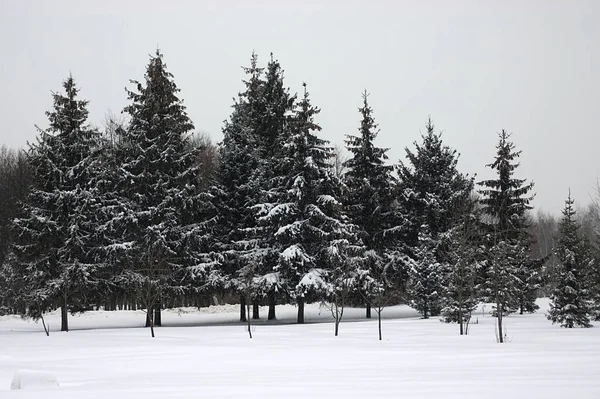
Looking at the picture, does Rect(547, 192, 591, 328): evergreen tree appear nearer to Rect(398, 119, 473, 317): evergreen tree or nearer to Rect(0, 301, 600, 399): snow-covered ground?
Rect(0, 301, 600, 399): snow-covered ground

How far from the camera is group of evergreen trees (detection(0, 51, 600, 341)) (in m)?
36.7

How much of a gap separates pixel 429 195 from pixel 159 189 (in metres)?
19.8

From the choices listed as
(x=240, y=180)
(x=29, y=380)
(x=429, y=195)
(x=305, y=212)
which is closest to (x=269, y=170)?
(x=240, y=180)

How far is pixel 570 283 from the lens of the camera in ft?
101

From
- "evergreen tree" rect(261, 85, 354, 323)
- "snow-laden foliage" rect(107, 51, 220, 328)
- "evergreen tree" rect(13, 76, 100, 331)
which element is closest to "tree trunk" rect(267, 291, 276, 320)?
"evergreen tree" rect(261, 85, 354, 323)

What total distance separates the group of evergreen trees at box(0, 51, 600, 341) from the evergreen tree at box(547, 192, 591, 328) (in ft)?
0.46

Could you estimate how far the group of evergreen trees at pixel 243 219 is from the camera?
120 feet

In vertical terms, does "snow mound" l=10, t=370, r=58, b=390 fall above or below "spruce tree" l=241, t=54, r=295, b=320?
below

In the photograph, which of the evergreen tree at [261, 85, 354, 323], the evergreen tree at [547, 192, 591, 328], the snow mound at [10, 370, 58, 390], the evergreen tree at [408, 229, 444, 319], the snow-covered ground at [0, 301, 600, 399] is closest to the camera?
the snow-covered ground at [0, 301, 600, 399]

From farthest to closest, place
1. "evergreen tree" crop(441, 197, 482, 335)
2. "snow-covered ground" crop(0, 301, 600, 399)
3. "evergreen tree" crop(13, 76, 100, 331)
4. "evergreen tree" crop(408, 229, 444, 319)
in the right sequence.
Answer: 1. "evergreen tree" crop(408, 229, 444, 319)
2. "evergreen tree" crop(13, 76, 100, 331)
3. "evergreen tree" crop(441, 197, 482, 335)
4. "snow-covered ground" crop(0, 301, 600, 399)

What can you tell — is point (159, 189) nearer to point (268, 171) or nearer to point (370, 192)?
point (268, 171)

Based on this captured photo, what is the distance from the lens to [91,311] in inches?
1857

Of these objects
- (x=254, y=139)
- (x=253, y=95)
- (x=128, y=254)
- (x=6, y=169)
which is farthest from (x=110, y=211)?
(x=6, y=169)

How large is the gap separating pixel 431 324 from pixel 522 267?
402 inches
